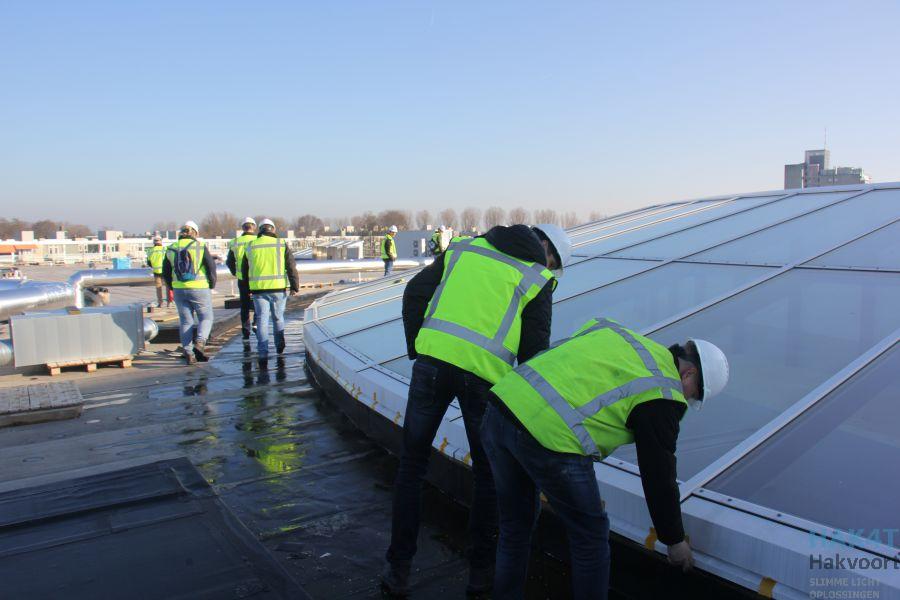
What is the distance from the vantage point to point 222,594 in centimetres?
291

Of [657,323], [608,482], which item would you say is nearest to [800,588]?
[608,482]

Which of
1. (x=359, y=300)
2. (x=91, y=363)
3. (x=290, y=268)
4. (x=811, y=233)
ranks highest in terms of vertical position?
(x=811, y=233)

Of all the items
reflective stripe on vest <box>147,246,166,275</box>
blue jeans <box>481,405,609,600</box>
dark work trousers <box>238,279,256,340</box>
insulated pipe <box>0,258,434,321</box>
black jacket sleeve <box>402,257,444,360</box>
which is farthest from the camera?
reflective stripe on vest <box>147,246,166,275</box>

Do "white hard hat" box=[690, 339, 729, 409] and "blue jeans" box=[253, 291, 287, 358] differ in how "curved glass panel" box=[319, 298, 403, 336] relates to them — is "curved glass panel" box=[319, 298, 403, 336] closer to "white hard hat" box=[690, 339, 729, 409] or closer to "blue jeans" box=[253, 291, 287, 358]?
"blue jeans" box=[253, 291, 287, 358]

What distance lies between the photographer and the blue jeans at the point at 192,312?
8.38 metres

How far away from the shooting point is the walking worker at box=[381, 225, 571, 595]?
113 inches

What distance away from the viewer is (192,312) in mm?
8523

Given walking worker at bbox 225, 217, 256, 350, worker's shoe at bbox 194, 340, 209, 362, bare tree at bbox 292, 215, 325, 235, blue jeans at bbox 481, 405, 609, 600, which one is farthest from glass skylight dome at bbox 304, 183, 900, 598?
bare tree at bbox 292, 215, 325, 235

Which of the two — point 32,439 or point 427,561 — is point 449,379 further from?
point 32,439

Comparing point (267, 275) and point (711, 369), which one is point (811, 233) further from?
point (267, 275)

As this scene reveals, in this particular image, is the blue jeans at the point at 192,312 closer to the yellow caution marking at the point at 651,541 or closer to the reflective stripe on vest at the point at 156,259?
the yellow caution marking at the point at 651,541

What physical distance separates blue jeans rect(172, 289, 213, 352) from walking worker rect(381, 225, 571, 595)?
6110 millimetres

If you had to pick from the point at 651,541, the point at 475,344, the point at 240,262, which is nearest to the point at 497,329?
the point at 475,344

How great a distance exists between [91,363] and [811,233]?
27.0ft
